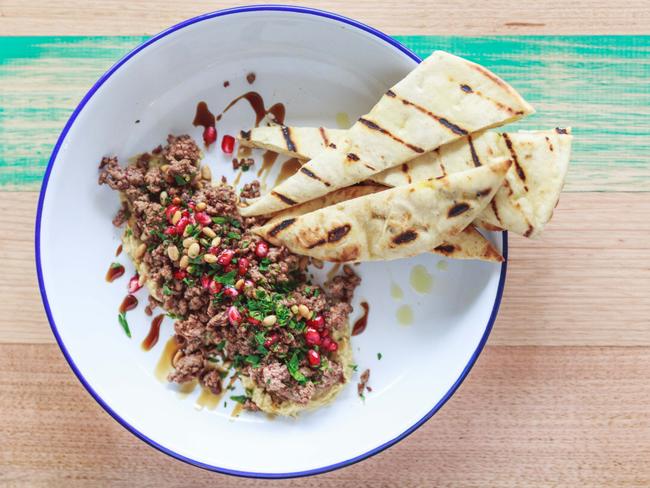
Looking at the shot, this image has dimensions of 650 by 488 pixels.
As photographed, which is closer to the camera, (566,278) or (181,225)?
(181,225)

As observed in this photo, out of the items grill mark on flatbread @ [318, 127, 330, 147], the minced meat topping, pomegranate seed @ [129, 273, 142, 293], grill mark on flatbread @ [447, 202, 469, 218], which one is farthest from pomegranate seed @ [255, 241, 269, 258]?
grill mark on flatbread @ [447, 202, 469, 218]

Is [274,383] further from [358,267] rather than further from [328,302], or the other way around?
[358,267]

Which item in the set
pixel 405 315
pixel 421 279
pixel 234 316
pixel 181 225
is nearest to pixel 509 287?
pixel 421 279

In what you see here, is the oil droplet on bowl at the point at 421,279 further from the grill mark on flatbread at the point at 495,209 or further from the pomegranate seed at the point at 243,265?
the pomegranate seed at the point at 243,265

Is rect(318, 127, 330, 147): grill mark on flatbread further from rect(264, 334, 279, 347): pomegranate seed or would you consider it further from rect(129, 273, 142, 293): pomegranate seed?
rect(129, 273, 142, 293): pomegranate seed

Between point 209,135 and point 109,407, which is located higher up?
point 209,135

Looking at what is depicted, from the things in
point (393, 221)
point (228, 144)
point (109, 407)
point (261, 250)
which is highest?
point (228, 144)

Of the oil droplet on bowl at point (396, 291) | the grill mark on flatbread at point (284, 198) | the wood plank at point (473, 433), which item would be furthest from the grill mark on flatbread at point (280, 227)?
the wood plank at point (473, 433)

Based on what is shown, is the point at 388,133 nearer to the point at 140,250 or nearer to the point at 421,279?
the point at 421,279

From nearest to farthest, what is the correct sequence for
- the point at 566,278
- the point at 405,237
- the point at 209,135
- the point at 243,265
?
the point at 405,237 → the point at 243,265 → the point at 209,135 → the point at 566,278
